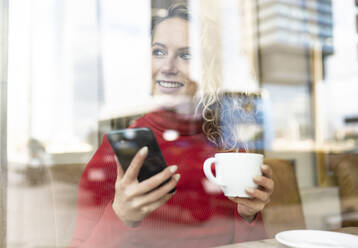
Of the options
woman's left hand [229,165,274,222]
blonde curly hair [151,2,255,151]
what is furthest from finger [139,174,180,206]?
blonde curly hair [151,2,255,151]

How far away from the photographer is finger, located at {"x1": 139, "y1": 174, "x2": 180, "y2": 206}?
1.89 ft

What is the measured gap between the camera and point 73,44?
75 cm

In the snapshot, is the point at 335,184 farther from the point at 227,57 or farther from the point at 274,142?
the point at 227,57

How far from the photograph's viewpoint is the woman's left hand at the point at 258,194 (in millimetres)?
527

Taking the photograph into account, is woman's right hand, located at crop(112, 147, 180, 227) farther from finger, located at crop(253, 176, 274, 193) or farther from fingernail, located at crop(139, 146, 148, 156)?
finger, located at crop(253, 176, 274, 193)

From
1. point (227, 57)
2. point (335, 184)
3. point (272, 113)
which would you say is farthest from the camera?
point (272, 113)

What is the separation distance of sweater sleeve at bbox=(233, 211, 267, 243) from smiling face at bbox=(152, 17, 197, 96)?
29cm

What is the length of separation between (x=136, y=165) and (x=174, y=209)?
0.74 ft

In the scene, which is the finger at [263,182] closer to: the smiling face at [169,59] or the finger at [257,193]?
the finger at [257,193]

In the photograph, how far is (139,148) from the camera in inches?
21.6

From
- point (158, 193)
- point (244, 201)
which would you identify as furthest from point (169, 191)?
point (244, 201)

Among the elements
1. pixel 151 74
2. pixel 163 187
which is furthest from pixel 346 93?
pixel 163 187

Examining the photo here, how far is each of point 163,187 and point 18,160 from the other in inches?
10.3

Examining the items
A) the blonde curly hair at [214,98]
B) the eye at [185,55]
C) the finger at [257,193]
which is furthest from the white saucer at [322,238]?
the eye at [185,55]
